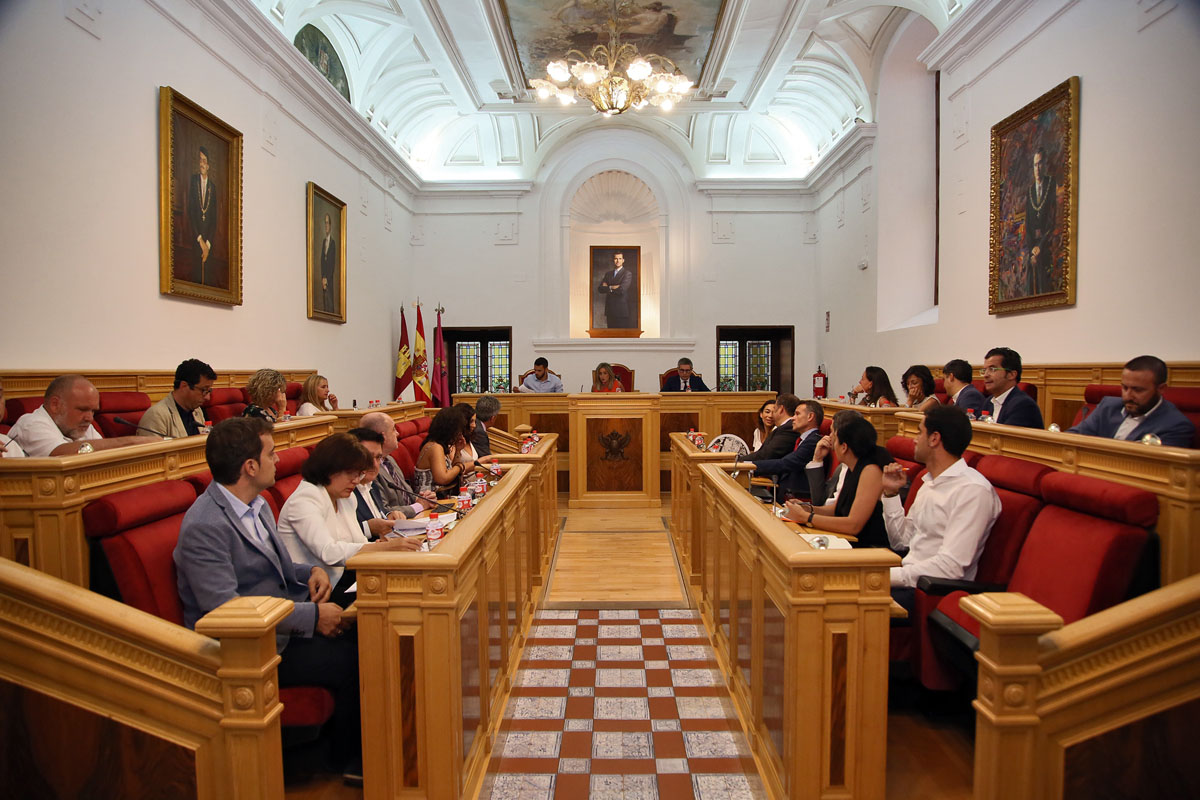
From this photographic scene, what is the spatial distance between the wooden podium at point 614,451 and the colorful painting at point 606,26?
4.79 m

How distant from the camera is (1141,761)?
1638 millimetres

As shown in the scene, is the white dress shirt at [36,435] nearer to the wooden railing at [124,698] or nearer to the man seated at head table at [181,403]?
the man seated at head table at [181,403]

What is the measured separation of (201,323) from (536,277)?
Answer: 24.8ft

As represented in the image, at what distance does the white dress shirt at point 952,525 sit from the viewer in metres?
2.88

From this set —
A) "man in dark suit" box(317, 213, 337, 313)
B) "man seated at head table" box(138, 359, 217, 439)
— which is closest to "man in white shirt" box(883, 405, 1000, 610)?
"man seated at head table" box(138, 359, 217, 439)

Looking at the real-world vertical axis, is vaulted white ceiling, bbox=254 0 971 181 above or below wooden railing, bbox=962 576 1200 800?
above

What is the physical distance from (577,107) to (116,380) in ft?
30.5

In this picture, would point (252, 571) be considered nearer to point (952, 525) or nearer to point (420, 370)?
point (952, 525)

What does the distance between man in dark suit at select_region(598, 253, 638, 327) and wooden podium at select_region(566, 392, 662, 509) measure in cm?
603

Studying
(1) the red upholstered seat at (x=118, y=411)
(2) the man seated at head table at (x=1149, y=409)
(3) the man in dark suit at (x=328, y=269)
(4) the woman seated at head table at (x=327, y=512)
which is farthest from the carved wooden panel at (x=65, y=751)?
(3) the man in dark suit at (x=328, y=269)

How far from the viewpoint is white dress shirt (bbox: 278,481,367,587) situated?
2.87 m

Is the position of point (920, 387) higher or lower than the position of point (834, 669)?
higher

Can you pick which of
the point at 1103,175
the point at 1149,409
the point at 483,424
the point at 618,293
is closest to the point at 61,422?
the point at 483,424

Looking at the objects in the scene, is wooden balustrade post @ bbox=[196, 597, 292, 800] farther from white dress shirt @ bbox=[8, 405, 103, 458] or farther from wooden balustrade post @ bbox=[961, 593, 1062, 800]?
white dress shirt @ bbox=[8, 405, 103, 458]
